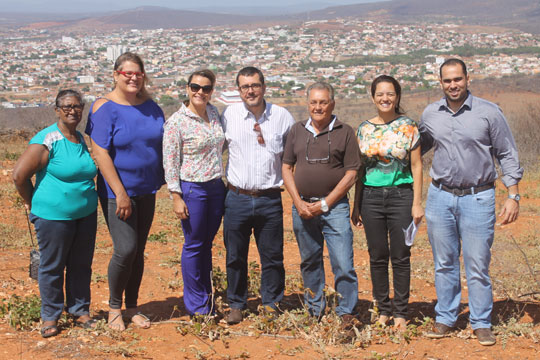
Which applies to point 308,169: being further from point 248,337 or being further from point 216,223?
point 248,337

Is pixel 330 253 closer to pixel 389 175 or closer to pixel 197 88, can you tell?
pixel 389 175

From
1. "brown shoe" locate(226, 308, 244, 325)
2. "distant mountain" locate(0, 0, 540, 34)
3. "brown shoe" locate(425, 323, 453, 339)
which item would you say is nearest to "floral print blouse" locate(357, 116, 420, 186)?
"brown shoe" locate(425, 323, 453, 339)

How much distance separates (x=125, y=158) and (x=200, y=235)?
2.62ft

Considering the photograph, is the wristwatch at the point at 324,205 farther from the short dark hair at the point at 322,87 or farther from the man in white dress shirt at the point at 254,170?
the short dark hair at the point at 322,87

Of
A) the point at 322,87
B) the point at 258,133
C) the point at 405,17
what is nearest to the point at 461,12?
the point at 405,17

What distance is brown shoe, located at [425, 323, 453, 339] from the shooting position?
4.27m

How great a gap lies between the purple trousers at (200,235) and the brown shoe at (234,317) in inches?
6.0

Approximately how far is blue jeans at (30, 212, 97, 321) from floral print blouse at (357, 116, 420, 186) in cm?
204

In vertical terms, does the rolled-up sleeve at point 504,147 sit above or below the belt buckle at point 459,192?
above

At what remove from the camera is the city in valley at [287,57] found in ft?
112

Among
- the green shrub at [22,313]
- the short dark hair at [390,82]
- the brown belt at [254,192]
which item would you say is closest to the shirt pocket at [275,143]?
the brown belt at [254,192]

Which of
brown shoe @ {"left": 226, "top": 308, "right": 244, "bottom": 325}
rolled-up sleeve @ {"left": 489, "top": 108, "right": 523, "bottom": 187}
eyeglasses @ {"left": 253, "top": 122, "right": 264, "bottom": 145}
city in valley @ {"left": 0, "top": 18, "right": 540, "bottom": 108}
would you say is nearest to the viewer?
rolled-up sleeve @ {"left": 489, "top": 108, "right": 523, "bottom": 187}

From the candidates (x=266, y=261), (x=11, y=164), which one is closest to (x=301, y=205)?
(x=266, y=261)

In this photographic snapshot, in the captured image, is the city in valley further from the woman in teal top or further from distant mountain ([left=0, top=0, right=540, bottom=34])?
the woman in teal top
